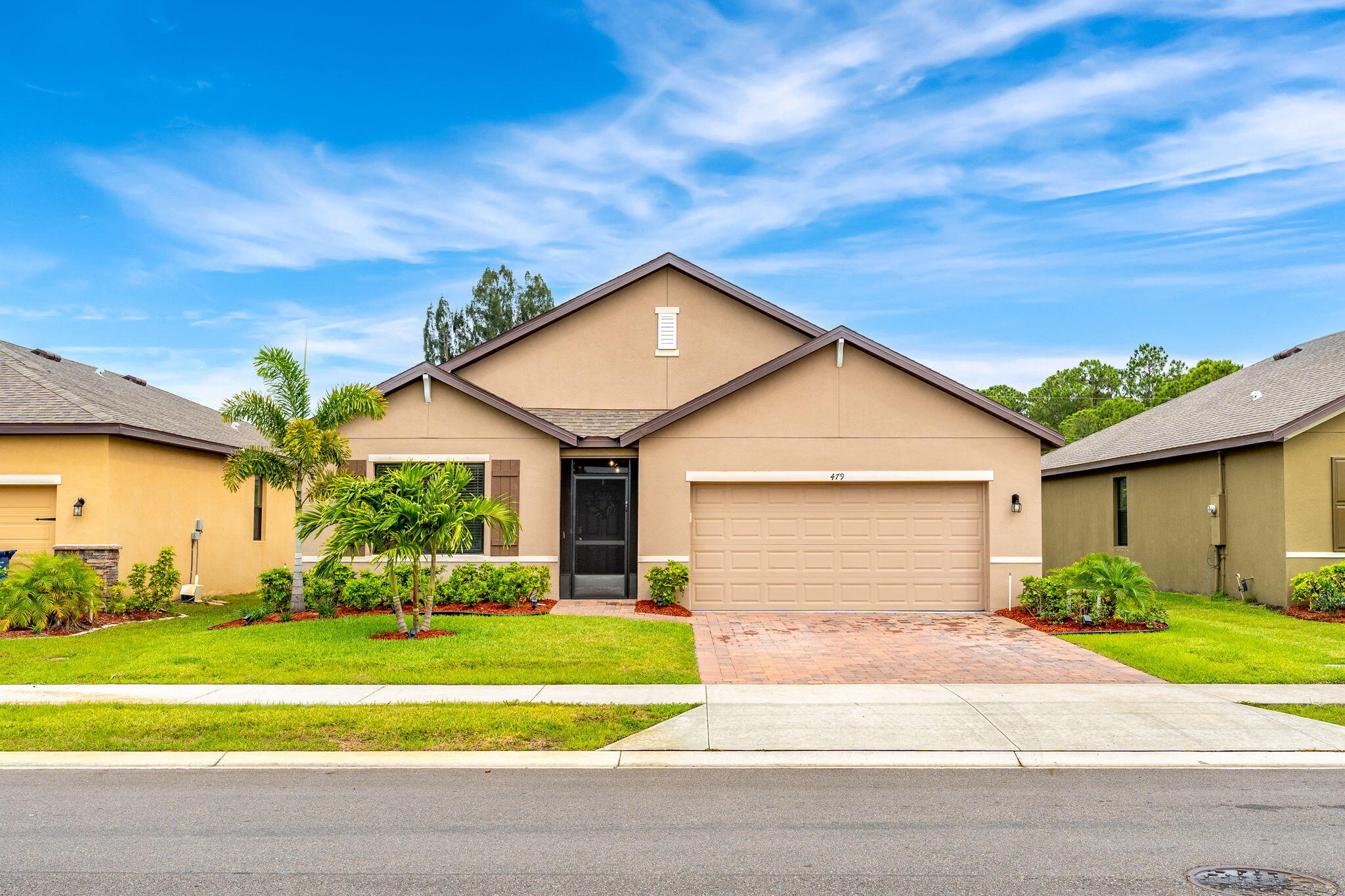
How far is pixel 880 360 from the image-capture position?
16.1 meters

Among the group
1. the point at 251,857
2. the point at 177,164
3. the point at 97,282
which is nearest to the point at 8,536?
the point at 177,164

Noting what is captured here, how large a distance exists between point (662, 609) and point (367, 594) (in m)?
5.16

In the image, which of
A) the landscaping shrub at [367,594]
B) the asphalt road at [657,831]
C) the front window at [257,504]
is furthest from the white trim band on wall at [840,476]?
the front window at [257,504]

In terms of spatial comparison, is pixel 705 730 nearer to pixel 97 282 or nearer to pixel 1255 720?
pixel 1255 720

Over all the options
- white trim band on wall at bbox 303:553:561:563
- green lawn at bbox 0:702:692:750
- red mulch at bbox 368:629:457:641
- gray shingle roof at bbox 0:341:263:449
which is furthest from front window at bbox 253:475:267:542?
green lawn at bbox 0:702:692:750

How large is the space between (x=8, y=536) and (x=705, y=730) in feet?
48.2

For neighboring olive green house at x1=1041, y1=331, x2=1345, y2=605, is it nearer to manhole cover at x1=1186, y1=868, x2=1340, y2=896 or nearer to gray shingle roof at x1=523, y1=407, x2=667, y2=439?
gray shingle roof at x1=523, y1=407, x2=667, y2=439

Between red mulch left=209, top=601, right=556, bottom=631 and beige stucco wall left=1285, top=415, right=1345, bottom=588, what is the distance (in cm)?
1378

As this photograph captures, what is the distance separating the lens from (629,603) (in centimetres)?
1614

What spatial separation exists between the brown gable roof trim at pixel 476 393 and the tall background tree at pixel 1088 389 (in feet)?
144

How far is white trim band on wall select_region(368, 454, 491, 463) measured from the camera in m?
16.5

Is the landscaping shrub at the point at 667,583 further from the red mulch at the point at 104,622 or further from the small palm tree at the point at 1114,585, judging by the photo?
the red mulch at the point at 104,622

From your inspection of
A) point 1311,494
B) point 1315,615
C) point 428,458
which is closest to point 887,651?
point 1315,615

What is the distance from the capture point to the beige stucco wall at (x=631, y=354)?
19328mm
